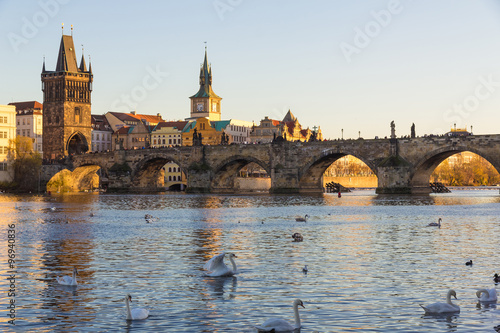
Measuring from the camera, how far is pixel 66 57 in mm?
133375

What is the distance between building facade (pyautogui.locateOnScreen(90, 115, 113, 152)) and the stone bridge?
104ft

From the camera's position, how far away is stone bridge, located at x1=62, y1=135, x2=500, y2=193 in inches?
3282

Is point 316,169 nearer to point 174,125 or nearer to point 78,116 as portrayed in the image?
point 78,116

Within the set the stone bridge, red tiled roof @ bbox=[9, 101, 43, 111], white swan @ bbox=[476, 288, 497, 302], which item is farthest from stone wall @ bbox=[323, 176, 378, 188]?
white swan @ bbox=[476, 288, 497, 302]

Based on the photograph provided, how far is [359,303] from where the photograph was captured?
17.5 meters

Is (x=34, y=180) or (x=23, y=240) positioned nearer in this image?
(x=23, y=240)

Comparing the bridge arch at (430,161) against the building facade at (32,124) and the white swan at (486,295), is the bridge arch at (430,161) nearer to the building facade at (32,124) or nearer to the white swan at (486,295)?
the white swan at (486,295)

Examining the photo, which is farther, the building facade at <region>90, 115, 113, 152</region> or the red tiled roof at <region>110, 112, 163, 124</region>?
the red tiled roof at <region>110, 112, 163, 124</region>

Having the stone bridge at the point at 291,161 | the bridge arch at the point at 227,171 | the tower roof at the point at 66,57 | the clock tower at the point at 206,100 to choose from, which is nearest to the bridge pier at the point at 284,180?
the stone bridge at the point at 291,161

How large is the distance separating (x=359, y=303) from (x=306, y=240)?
49.3 ft

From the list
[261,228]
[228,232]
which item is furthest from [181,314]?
[261,228]

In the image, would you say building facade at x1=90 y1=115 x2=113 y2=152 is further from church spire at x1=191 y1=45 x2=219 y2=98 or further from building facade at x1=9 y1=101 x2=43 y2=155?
church spire at x1=191 y1=45 x2=219 y2=98

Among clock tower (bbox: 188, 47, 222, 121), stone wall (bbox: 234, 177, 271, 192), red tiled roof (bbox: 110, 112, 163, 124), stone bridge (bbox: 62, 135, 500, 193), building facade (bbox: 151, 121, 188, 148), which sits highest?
clock tower (bbox: 188, 47, 222, 121)

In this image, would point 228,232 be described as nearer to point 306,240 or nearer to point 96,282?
point 306,240
